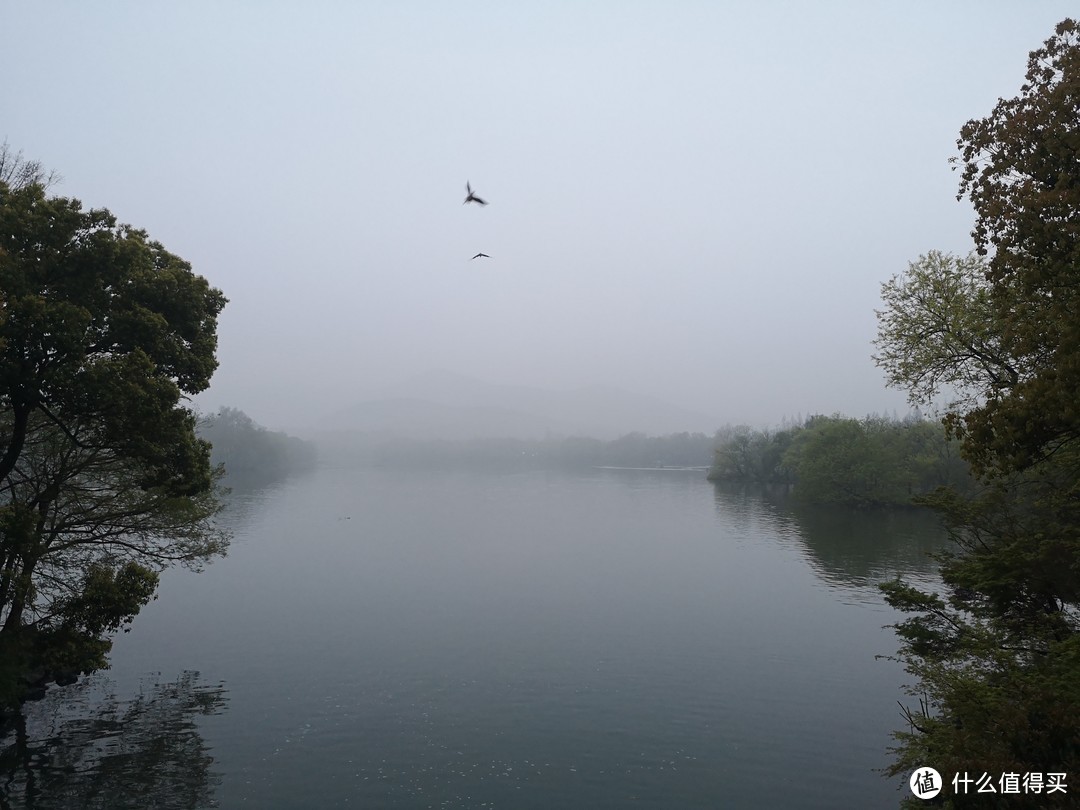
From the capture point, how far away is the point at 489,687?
2411 centimetres

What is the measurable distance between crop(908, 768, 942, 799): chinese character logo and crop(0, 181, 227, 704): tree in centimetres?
1913

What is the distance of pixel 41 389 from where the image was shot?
698 inches

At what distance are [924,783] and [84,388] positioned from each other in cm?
2067

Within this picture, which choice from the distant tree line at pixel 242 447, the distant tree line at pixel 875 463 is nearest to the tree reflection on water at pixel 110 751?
the distant tree line at pixel 875 463

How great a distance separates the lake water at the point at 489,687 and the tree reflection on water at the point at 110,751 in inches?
3.2

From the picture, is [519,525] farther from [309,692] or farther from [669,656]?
[309,692]

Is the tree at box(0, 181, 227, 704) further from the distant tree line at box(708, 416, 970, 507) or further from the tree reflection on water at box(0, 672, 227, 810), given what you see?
the distant tree line at box(708, 416, 970, 507)

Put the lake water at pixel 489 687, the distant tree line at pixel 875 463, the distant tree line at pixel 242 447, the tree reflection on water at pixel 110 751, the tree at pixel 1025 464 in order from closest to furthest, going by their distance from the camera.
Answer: the tree at pixel 1025 464 < the tree reflection on water at pixel 110 751 < the lake water at pixel 489 687 < the distant tree line at pixel 875 463 < the distant tree line at pixel 242 447

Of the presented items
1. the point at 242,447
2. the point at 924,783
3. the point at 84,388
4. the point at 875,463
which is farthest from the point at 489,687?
the point at 242,447

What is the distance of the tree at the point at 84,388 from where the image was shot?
1728 cm

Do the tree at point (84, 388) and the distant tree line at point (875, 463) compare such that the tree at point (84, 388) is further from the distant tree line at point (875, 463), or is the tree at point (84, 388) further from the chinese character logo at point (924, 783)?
the distant tree line at point (875, 463)

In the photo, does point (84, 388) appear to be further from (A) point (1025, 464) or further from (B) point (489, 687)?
(A) point (1025, 464)

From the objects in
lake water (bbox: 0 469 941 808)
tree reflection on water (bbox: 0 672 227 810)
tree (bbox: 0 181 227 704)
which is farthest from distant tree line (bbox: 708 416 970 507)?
tree (bbox: 0 181 227 704)

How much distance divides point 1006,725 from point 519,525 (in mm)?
59607
